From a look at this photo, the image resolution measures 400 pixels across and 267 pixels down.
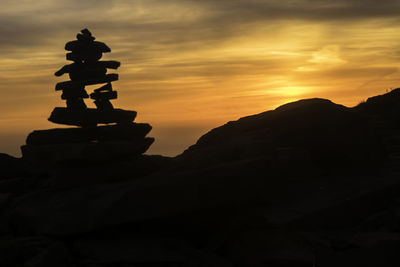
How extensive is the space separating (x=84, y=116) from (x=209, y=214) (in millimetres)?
7446

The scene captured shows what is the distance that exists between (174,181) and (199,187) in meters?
0.98

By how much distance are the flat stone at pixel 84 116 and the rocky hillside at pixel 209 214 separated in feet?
6.53

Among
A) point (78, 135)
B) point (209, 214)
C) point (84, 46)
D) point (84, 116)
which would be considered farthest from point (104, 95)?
point (209, 214)

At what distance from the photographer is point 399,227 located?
1916 cm

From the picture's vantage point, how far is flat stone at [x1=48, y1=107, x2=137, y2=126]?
23.0m

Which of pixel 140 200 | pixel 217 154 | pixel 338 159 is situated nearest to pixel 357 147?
pixel 338 159

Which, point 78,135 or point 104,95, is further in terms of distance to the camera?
point 104,95

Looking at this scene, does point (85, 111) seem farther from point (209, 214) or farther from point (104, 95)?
point (209, 214)

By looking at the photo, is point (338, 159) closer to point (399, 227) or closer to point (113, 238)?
point (399, 227)

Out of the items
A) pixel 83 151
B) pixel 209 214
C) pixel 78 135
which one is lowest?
pixel 209 214

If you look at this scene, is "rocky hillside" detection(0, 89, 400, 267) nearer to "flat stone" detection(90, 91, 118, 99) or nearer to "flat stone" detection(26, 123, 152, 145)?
"flat stone" detection(26, 123, 152, 145)

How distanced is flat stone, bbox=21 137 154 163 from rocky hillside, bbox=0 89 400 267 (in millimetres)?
601

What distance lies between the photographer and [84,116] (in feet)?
75.4

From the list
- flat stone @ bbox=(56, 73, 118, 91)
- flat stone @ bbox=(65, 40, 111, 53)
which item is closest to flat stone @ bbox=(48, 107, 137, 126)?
flat stone @ bbox=(56, 73, 118, 91)
